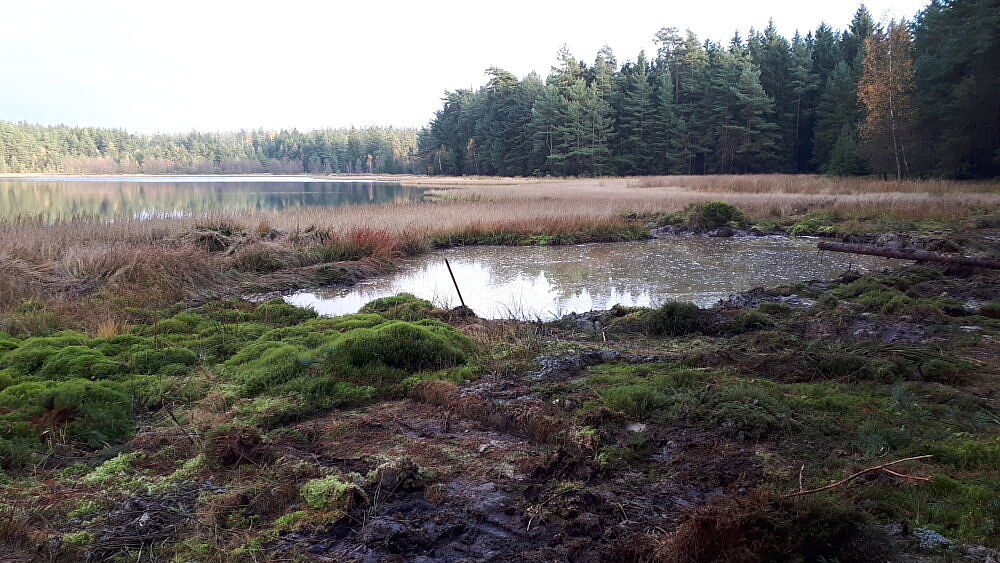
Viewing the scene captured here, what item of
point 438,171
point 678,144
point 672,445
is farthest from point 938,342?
point 438,171

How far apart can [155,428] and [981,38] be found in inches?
1186

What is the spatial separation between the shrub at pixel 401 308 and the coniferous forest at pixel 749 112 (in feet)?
86.2

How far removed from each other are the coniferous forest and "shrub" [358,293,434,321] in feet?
86.2

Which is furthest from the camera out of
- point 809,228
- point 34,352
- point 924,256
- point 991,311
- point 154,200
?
point 154,200

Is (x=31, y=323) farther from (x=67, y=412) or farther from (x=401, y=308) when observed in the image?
(x=401, y=308)

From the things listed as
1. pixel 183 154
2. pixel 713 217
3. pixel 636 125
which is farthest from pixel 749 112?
pixel 183 154

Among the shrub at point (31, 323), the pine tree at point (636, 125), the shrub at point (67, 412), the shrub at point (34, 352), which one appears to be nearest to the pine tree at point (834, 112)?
the pine tree at point (636, 125)

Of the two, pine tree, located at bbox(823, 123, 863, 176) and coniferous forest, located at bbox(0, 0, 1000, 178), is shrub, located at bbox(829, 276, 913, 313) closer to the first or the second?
coniferous forest, located at bbox(0, 0, 1000, 178)

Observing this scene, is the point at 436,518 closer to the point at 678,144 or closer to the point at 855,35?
the point at 678,144

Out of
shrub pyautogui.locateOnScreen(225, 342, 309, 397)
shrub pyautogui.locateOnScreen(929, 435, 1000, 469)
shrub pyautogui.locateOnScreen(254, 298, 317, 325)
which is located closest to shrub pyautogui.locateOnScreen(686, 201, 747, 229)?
shrub pyautogui.locateOnScreen(254, 298, 317, 325)

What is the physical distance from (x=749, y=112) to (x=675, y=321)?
162ft

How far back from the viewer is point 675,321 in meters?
7.02

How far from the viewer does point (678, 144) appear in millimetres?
54656

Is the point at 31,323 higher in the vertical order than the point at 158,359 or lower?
higher
